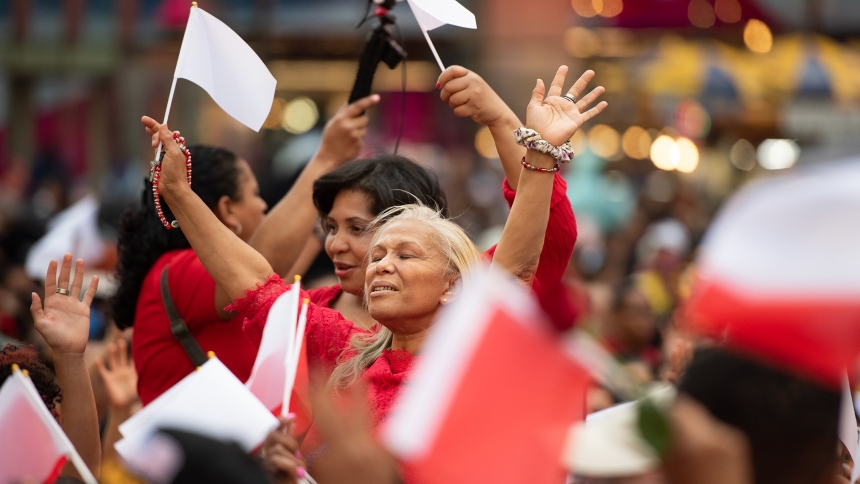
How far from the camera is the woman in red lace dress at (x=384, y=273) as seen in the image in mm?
2902

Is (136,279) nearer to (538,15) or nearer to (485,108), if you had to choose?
(485,108)

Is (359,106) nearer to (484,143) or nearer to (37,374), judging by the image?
(37,374)

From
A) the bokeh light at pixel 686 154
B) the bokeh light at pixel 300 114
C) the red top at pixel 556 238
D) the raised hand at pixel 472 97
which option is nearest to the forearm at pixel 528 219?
the red top at pixel 556 238

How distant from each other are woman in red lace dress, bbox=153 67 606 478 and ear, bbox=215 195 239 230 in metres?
0.70

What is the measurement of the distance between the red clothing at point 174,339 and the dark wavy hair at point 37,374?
501 mm

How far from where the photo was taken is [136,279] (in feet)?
12.5

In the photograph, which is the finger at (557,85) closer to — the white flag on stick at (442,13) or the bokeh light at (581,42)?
the white flag on stick at (442,13)

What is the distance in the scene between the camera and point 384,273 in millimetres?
3012

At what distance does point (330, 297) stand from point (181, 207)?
2.59 feet

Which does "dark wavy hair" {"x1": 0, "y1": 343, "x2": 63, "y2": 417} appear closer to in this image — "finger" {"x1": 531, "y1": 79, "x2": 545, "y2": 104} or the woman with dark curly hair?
the woman with dark curly hair

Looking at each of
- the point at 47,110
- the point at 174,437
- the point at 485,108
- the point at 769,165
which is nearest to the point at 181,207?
the point at 485,108

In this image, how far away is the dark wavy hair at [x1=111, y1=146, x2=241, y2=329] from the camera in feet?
12.3

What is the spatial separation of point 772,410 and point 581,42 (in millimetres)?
16703

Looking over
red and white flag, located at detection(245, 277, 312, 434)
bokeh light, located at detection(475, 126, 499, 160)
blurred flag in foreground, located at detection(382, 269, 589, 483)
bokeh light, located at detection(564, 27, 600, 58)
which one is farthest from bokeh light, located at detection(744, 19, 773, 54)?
blurred flag in foreground, located at detection(382, 269, 589, 483)
